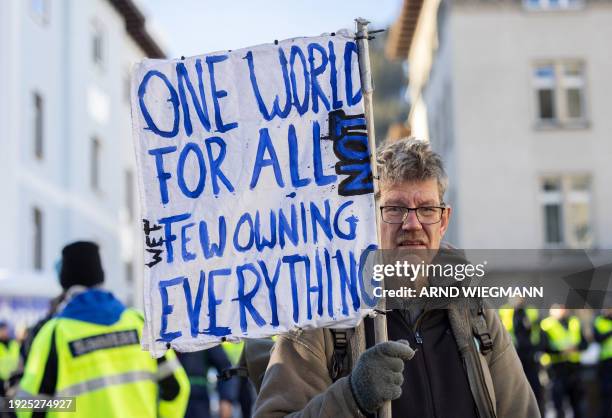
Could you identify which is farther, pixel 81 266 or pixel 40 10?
pixel 40 10

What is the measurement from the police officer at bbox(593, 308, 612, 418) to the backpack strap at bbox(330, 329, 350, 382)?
11.0 m

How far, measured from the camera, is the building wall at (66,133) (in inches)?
806

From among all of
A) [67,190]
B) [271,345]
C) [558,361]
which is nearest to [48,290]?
[558,361]

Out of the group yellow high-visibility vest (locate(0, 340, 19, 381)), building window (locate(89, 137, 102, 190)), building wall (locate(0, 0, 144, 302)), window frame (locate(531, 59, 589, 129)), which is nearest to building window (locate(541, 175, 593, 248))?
window frame (locate(531, 59, 589, 129))

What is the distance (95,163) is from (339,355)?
26.6 m

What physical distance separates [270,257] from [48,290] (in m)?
13.1

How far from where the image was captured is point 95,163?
2906 cm

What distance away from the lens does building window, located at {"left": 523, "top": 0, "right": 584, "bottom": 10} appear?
27.1 meters

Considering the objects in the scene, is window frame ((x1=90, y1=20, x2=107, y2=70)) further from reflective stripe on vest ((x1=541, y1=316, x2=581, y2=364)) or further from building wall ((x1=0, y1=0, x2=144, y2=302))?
reflective stripe on vest ((x1=541, y1=316, x2=581, y2=364))

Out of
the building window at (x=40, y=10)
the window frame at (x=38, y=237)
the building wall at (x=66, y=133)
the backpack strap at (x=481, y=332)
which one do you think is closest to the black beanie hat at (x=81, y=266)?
the backpack strap at (x=481, y=332)

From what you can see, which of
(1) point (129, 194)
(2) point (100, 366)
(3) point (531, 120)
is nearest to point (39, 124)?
(1) point (129, 194)

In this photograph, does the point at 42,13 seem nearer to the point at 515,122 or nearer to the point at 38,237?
the point at 38,237

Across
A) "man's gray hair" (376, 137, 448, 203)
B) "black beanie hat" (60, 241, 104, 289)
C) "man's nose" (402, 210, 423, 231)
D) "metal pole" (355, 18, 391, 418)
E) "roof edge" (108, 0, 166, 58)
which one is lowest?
"black beanie hat" (60, 241, 104, 289)

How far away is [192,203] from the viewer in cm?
355
